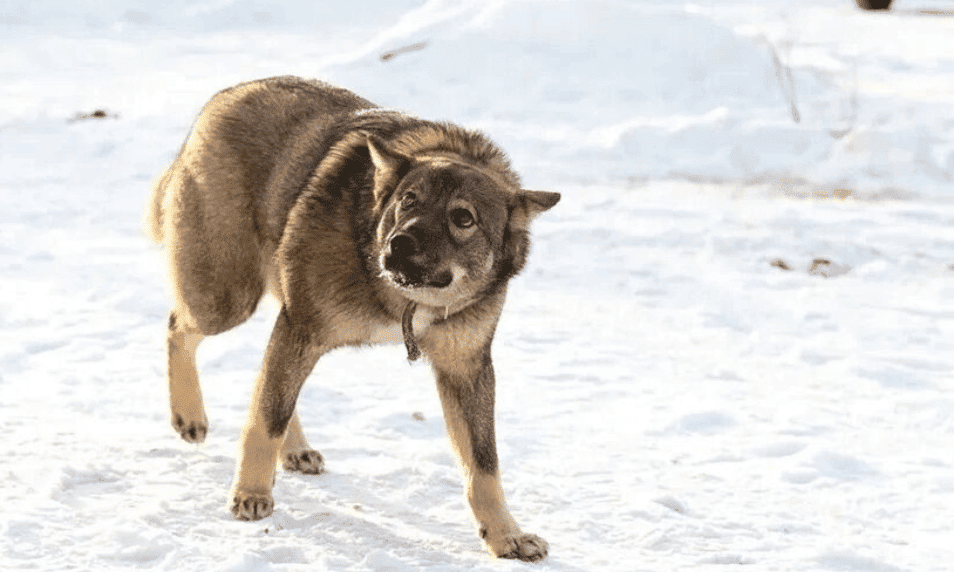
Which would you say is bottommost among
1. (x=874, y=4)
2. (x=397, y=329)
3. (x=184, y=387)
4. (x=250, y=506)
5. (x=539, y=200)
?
(x=874, y=4)

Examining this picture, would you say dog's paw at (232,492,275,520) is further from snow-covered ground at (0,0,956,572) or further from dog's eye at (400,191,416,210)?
dog's eye at (400,191,416,210)

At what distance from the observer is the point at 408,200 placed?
395 centimetres

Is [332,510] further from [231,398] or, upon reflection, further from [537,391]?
[537,391]

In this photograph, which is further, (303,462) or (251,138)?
(303,462)

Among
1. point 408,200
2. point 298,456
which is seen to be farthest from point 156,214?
point 408,200

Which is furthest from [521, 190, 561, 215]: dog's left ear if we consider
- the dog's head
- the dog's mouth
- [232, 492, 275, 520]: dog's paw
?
[232, 492, 275, 520]: dog's paw

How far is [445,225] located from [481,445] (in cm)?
96

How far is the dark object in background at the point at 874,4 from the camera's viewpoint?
63.8 feet

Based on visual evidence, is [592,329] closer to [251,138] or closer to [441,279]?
[251,138]

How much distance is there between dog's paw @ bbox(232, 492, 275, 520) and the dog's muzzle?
1.17m

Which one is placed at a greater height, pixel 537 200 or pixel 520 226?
pixel 537 200

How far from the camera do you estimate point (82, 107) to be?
1281 cm

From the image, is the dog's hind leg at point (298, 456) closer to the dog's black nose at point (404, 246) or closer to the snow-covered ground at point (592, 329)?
the snow-covered ground at point (592, 329)

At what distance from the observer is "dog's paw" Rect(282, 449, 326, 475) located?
5012 mm
